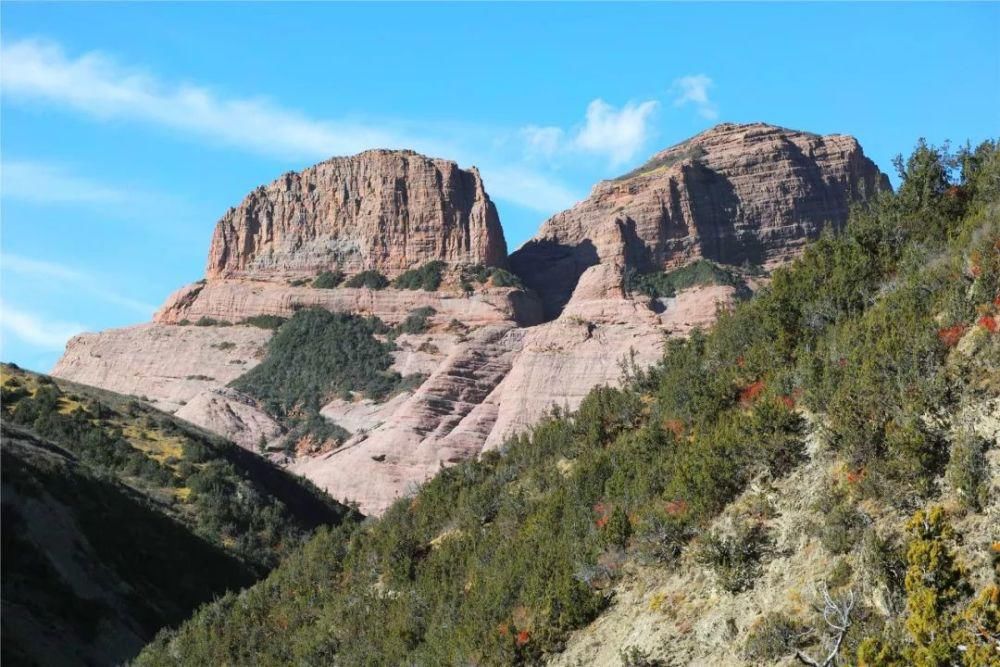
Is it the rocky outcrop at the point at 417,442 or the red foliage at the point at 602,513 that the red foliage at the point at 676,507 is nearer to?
the red foliage at the point at 602,513

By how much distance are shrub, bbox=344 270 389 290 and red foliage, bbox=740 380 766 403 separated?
10461 cm

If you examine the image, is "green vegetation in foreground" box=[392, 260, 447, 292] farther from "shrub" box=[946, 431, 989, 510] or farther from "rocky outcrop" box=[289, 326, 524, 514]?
"shrub" box=[946, 431, 989, 510]

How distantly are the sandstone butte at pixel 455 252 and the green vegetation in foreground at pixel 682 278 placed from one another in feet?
6.21

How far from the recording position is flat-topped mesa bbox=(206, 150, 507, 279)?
132000 millimetres

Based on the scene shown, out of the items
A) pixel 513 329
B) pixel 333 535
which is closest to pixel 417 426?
pixel 513 329

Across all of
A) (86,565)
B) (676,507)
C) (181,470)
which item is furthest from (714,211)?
(676,507)

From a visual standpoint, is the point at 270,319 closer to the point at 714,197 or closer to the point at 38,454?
the point at 714,197

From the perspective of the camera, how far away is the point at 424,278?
4961 inches

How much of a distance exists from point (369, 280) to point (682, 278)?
3394 centimetres

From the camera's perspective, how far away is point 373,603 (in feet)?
85.1

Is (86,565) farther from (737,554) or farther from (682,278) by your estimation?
(682,278)

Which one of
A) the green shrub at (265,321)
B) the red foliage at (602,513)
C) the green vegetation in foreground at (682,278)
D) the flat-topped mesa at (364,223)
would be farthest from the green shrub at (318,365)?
the red foliage at (602,513)

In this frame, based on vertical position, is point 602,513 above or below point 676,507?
below

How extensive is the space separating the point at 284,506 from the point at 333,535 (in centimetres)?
2747
